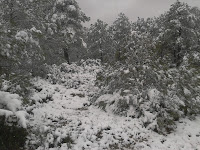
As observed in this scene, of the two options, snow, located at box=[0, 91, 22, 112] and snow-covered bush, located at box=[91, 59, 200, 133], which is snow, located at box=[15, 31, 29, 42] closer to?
snow, located at box=[0, 91, 22, 112]

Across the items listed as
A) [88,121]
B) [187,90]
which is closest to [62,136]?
[88,121]

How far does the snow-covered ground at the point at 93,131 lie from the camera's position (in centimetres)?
600

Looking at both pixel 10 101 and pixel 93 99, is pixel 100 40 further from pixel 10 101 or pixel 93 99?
pixel 10 101

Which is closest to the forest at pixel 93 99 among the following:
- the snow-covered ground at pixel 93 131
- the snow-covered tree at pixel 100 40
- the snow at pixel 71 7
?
the snow-covered ground at pixel 93 131

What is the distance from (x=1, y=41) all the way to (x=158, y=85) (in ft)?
21.1

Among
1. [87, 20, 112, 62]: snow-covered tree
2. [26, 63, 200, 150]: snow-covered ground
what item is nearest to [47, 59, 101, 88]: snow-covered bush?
[26, 63, 200, 150]: snow-covered ground

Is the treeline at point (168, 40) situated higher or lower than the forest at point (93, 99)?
higher

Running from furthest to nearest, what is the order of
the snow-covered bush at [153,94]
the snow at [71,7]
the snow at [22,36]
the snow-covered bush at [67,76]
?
the snow at [71,7] < the snow-covered bush at [67,76] < the snow-covered bush at [153,94] < the snow at [22,36]

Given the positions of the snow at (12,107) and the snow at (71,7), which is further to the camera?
the snow at (71,7)

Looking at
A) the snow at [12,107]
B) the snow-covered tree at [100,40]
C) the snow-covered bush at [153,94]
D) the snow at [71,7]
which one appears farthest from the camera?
the snow-covered tree at [100,40]

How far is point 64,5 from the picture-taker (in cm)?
1783

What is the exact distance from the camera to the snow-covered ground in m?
6.00

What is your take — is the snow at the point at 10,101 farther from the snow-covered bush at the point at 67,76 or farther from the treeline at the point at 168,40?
the snow-covered bush at the point at 67,76

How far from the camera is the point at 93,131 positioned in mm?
6688
